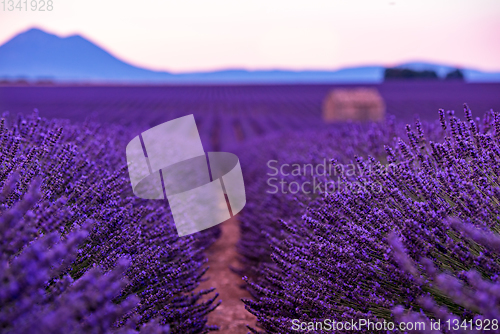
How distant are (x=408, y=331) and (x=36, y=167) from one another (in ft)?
5.75

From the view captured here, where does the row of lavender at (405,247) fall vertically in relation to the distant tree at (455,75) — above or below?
below

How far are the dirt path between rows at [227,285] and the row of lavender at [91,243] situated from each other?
1.54 feet

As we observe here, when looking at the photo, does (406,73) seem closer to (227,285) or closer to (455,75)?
(455,75)

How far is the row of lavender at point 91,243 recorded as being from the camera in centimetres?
92

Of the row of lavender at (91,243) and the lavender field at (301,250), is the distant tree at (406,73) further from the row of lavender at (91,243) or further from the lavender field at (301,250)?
the row of lavender at (91,243)

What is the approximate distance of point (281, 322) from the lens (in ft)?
5.22

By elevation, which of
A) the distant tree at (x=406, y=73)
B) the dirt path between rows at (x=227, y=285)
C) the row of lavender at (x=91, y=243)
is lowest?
the dirt path between rows at (x=227, y=285)

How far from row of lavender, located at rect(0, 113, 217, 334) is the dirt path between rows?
1.54ft

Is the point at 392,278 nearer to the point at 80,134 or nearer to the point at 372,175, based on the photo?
the point at 372,175

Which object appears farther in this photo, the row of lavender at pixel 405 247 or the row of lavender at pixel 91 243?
the row of lavender at pixel 405 247

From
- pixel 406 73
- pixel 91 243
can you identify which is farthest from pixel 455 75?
pixel 91 243

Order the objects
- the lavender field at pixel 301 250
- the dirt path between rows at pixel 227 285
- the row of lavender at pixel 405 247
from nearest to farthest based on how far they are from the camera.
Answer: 1. the lavender field at pixel 301 250
2. the row of lavender at pixel 405 247
3. the dirt path between rows at pixel 227 285

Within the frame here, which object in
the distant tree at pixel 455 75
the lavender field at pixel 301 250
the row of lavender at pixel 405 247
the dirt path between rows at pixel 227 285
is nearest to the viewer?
the lavender field at pixel 301 250

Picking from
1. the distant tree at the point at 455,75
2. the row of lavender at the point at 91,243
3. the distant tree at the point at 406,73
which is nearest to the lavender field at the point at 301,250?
the row of lavender at the point at 91,243
